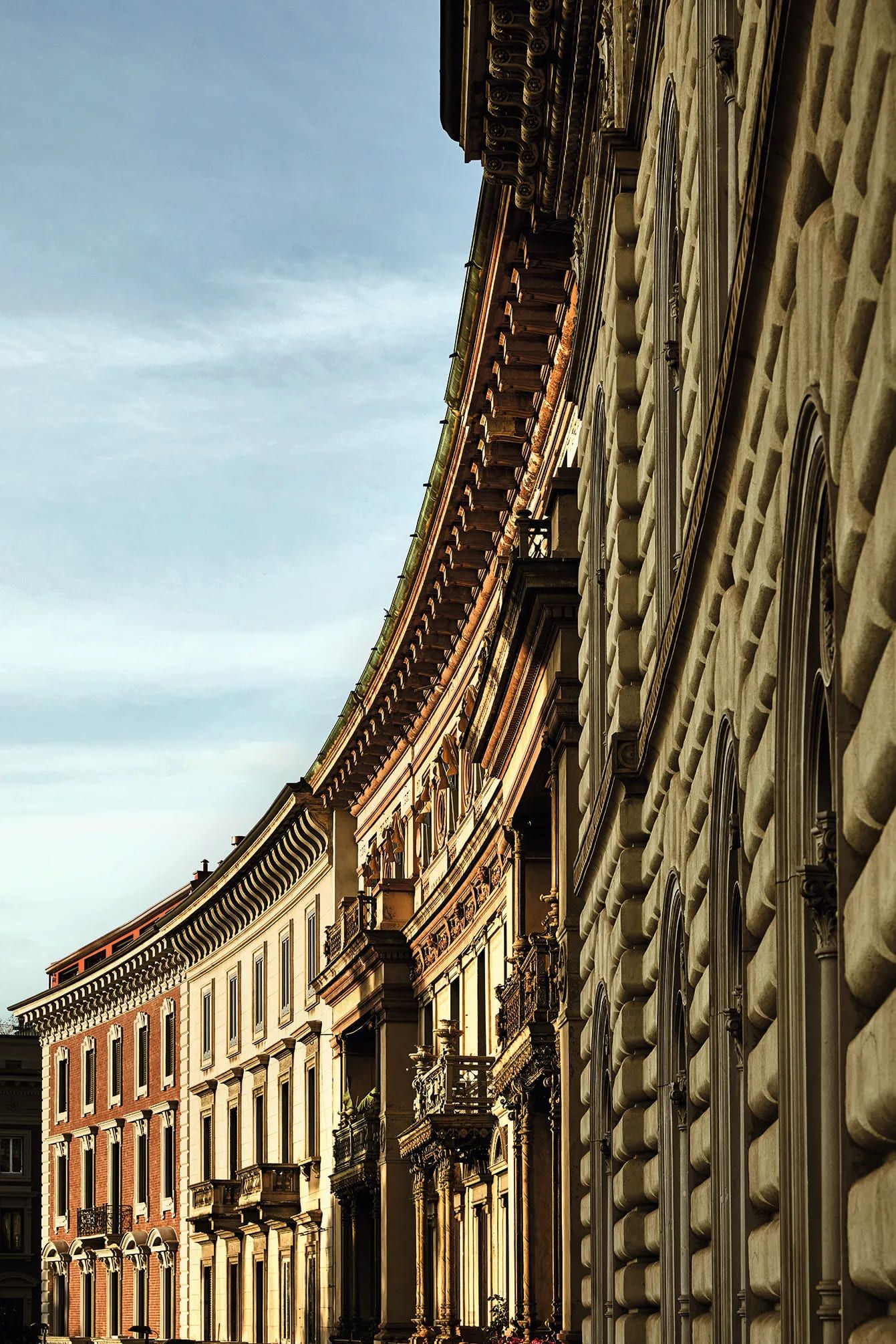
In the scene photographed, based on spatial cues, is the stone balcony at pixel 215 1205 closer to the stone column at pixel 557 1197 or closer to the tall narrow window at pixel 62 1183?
the tall narrow window at pixel 62 1183

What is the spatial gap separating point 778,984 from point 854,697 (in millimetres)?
2318

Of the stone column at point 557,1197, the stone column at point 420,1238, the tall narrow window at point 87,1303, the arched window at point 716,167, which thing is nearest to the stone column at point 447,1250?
the stone column at point 420,1238

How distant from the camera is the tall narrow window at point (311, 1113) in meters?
51.2

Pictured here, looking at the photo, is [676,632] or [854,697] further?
[676,632]

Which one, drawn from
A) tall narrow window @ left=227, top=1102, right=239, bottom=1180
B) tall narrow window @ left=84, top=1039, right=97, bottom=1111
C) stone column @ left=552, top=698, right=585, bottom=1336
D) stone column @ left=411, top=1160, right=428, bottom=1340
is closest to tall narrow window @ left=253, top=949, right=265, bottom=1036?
tall narrow window @ left=227, top=1102, right=239, bottom=1180

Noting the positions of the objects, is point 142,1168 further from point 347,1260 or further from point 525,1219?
point 525,1219

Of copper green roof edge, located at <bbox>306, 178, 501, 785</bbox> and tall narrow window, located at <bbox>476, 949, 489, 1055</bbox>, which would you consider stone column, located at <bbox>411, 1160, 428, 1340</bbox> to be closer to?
tall narrow window, located at <bbox>476, 949, 489, 1055</bbox>

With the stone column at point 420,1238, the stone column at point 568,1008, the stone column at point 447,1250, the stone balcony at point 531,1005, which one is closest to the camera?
the stone column at point 568,1008

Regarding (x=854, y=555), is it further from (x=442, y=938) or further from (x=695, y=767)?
(x=442, y=938)

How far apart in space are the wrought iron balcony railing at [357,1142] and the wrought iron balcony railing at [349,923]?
354cm

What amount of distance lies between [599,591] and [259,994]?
39157 mm

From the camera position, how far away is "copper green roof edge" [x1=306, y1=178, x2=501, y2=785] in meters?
28.5

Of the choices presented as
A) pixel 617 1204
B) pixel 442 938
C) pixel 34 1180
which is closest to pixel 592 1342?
pixel 617 1204

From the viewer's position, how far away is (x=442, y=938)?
130 ft
